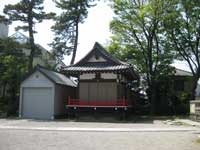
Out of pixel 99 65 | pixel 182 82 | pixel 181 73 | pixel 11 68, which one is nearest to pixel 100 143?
pixel 99 65

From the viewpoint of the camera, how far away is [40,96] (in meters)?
29.8

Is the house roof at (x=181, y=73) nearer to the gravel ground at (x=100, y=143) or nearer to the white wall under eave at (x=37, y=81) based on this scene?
the white wall under eave at (x=37, y=81)

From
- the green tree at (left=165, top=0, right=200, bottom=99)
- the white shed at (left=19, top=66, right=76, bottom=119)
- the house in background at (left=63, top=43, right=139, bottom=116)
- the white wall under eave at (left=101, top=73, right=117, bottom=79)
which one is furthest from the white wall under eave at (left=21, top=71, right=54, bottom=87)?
the green tree at (left=165, top=0, right=200, bottom=99)

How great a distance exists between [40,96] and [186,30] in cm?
1666

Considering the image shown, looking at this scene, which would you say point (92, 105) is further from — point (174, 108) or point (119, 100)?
point (174, 108)

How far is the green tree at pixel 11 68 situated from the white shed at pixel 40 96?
2.53 meters

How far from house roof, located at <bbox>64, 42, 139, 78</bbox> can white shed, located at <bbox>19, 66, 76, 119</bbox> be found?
2.26 m

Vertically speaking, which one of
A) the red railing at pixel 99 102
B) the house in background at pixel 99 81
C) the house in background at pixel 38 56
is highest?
the house in background at pixel 38 56

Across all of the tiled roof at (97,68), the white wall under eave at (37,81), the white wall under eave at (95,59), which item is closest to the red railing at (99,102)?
the tiled roof at (97,68)

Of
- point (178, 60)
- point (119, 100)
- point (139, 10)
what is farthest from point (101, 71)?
point (178, 60)

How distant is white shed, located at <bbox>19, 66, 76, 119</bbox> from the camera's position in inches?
1154

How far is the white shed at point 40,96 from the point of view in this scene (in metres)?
29.3

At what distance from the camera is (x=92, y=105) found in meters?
27.6

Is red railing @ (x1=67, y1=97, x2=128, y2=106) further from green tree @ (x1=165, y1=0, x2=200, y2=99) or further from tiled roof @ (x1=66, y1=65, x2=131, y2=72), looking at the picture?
green tree @ (x1=165, y1=0, x2=200, y2=99)
